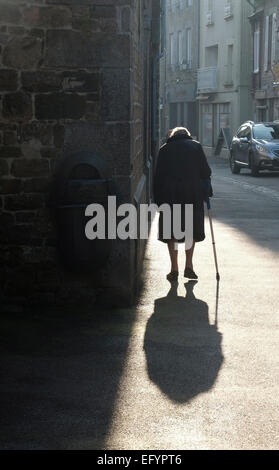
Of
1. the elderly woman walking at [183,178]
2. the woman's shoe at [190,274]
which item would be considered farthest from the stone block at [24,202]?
the woman's shoe at [190,274]

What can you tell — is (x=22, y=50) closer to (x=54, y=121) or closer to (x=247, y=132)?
(x=54, y=121)

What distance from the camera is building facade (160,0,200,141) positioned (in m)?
54.9

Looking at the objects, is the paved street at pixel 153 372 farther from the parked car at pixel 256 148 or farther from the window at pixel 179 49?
the window at pixel 179 49

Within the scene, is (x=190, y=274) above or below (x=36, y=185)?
below

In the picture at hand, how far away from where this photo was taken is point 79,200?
866 centimetres

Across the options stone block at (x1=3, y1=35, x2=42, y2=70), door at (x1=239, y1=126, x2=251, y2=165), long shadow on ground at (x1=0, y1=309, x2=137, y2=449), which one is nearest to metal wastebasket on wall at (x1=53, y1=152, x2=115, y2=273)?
long shadow on ground at (x1=0, y1=309, x2=137, y2=449)

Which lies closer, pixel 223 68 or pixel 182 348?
pixel 182 348

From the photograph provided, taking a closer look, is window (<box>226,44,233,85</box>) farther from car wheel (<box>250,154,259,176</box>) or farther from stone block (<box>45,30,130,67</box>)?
stone block (<box>45,30,130,67</box>)

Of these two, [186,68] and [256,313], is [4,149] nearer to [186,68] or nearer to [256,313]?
[256,313]

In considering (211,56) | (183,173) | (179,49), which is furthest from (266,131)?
(179,49)

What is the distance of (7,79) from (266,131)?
73.7ft

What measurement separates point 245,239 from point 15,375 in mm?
7973

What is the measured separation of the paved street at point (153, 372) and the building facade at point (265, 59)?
97.7 feet
